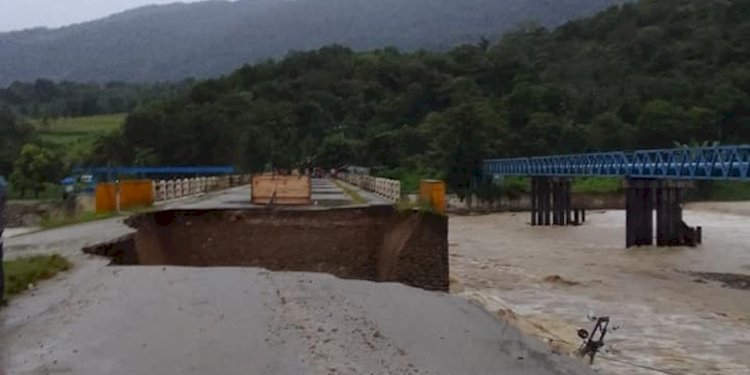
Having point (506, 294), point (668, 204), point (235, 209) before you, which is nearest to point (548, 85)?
point (668, 204)

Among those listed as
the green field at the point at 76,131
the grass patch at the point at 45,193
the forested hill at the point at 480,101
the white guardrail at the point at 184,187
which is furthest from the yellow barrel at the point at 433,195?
the green field at the point at 76,131

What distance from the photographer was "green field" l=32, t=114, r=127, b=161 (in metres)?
110

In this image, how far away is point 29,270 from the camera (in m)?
15.0

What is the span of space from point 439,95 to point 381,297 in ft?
377

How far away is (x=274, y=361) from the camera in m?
9.77

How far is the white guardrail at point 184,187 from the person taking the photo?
32.5 metres

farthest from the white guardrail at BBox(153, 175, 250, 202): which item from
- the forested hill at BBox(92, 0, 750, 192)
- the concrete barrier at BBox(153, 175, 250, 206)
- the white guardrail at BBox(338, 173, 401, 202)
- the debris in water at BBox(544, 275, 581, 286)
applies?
Result: the forested hill at BBox(92, 0, 750, 192)

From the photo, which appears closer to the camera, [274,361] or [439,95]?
[274,361]

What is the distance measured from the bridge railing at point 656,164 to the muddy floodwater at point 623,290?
141 inches

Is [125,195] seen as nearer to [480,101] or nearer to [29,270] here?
[29,270]

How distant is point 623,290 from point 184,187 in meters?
14.8

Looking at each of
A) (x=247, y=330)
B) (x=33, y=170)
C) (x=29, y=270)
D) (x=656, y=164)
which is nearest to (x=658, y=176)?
(x=656, y=164)

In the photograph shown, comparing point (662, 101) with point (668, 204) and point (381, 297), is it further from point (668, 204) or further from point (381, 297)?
point (381, 297)

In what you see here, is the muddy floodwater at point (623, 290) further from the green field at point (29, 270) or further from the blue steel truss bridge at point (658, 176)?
the green field at point (29, 270)
